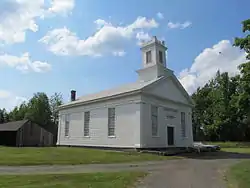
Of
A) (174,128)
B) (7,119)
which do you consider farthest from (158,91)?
(7,119)

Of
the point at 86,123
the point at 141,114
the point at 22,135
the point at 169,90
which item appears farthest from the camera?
the point at 22,135

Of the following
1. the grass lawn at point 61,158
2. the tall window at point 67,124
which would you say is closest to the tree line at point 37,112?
the tall window at point 67,124

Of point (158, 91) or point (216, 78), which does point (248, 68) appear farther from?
point (216, 78)

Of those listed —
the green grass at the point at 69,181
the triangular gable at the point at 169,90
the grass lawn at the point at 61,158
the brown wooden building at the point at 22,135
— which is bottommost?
the green grass at the point at 69,181

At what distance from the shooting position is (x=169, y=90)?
31.5m

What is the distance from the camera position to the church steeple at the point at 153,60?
3175 centimetres

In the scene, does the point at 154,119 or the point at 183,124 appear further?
the point at 183,124

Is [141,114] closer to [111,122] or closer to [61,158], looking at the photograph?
[111,122]

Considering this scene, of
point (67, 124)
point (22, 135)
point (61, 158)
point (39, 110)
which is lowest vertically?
point (61, 158)

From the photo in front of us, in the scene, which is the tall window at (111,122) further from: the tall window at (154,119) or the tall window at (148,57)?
the tall window at (148,57)

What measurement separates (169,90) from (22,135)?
84.8 ft

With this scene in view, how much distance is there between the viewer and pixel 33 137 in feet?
152

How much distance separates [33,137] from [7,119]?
36.1 metres

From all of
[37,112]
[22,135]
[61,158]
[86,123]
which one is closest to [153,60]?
[86,123]
